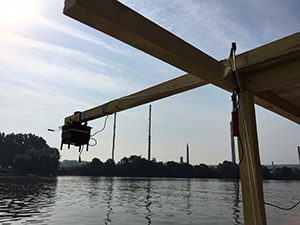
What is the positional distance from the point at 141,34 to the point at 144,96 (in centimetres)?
290

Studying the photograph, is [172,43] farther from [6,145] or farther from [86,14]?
[6,145]

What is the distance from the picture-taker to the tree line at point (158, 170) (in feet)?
308

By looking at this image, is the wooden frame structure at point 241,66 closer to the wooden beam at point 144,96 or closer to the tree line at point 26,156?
the wooden beam at point 144,96

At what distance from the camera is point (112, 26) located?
2520 millimetres

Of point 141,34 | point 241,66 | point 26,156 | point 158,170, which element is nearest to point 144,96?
point 241,66

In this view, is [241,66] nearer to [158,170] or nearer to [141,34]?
[141,34]

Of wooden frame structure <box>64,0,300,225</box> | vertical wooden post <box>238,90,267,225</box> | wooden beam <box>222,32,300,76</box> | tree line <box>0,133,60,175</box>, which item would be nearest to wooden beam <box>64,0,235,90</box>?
wooden frame structure <box>64,0,300,225</box>

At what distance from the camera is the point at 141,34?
2688mm

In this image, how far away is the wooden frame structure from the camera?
8.17 ft

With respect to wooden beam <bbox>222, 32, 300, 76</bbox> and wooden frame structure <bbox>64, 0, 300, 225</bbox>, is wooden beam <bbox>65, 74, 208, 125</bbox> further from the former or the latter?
wooden beam <bbox>222, 32, 300, 76</bbox>

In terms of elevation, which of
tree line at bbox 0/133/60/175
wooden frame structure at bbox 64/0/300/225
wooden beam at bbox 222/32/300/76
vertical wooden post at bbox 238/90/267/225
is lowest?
vertical wooden post at bbox 238/90/267/225

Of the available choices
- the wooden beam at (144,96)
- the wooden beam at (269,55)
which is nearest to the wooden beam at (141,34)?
the wooden beam at (269,55)

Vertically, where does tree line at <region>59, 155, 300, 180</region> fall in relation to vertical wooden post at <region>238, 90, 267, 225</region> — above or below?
above

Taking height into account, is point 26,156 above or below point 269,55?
above
